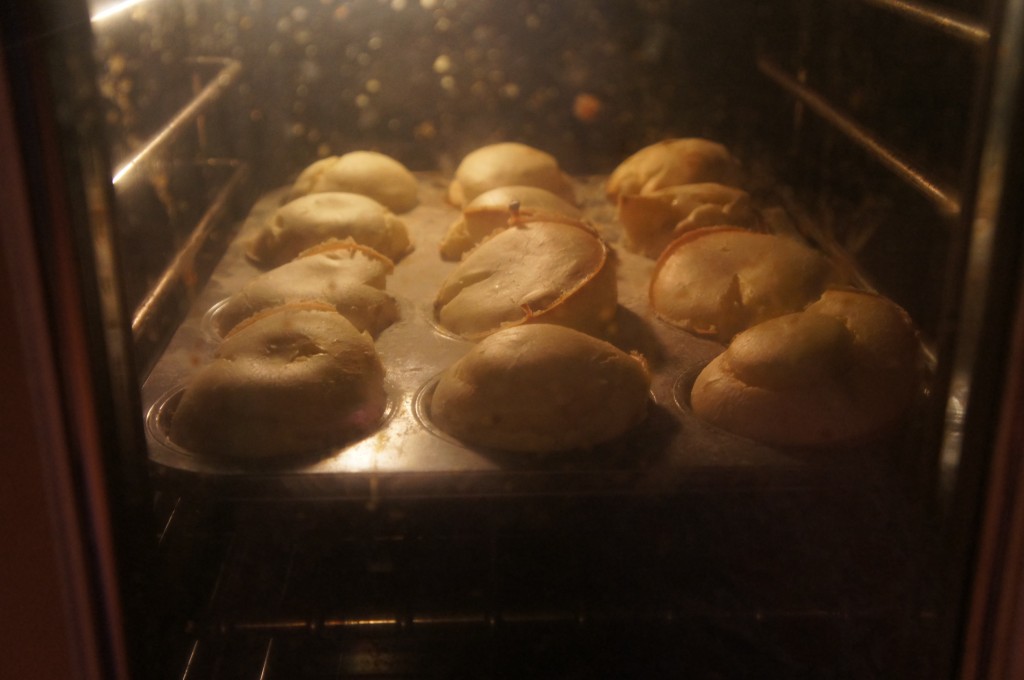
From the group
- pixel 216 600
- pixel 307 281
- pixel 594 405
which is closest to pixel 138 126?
pixel 307 281

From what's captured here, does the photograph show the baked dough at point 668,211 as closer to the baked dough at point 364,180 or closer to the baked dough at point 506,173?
the baked dough at point 506,173

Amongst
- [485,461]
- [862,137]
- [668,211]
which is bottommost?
[485,461]

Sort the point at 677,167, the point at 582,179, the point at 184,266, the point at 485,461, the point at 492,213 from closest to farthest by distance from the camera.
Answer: the point at 485,461 < the point at 184,266 < the point at 492,213 < the point at 677,167 < the point at 582,179

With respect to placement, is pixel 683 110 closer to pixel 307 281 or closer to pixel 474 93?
pixel 474 93

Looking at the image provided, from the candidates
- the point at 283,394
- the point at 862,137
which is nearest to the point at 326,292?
the point at 283,394

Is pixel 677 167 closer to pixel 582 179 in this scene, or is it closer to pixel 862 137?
pixel 582 179

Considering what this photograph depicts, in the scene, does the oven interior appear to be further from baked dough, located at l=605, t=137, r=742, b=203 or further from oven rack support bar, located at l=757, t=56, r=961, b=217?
baked dough, located at l=605, t=137, r=742, b=203

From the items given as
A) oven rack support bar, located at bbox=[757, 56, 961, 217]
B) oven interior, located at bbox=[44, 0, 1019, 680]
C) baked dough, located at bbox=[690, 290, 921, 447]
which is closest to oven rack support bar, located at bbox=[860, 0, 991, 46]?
oven interior, located at bbox=[44, 0, 1019, 680]
